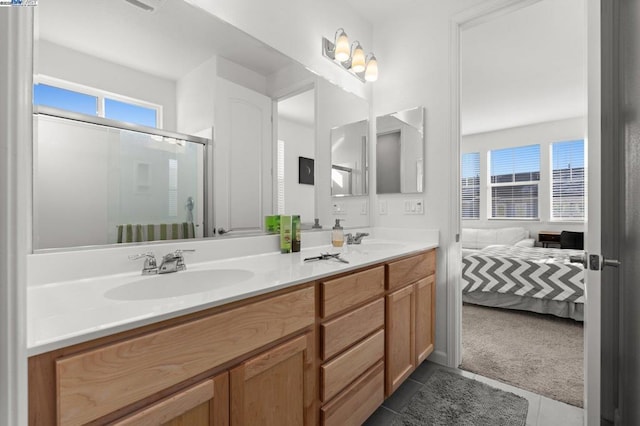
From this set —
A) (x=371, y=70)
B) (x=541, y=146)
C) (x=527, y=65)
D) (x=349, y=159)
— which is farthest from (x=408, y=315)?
(x=541, y=146)

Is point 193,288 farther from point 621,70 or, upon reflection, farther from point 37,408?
point 621,70

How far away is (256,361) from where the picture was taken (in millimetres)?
901

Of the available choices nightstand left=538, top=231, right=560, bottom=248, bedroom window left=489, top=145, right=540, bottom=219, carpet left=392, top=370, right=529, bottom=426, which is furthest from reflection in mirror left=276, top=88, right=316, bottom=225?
bedroom window left=489, top=145, right=540, bottom=219

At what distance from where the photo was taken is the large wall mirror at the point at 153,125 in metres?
1.01

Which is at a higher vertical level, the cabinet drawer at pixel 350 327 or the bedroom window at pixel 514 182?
the bedroom window at pixel 514 182

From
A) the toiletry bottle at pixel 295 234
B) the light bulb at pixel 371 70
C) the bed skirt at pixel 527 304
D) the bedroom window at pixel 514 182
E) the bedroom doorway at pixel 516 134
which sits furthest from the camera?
the bedroom window at pixel 514 182

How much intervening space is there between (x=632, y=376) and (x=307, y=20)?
7.57 feet

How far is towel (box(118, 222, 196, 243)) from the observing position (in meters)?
1.15

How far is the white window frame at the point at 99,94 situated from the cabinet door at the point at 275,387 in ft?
3.25

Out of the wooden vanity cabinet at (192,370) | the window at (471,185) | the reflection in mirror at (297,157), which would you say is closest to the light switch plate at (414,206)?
the reflection in mirror at (297,157)

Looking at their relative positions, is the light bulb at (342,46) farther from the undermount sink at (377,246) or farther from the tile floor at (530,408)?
the tile floor at (530,408)

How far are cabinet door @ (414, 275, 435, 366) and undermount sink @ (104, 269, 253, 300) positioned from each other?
1.14 metres

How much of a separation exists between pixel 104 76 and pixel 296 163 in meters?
1.03

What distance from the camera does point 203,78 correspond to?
1396 mm
